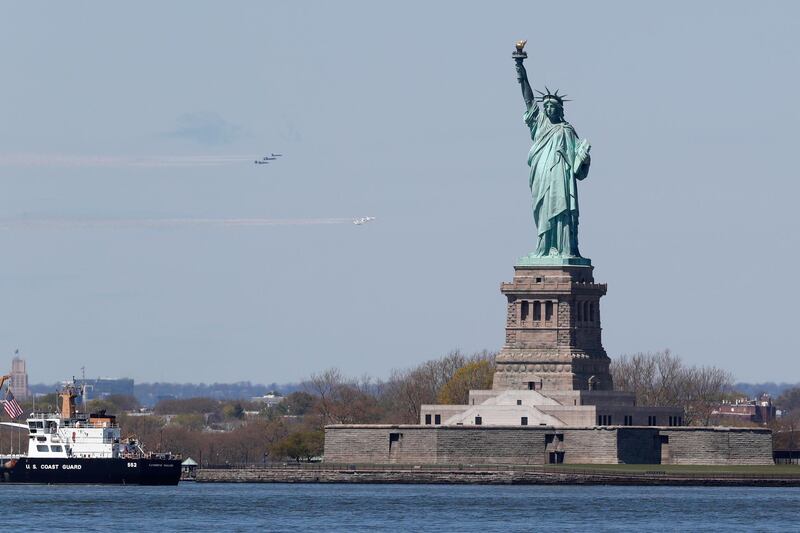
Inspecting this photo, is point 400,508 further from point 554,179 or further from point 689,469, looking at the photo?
point 554,179

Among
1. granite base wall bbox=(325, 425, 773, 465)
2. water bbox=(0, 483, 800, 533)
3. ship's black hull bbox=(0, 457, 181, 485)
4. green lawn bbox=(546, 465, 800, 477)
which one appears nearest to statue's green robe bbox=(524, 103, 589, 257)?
granite base wall bbox=(325, 425, 773, 465)

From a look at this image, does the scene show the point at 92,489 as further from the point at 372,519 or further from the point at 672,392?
the point at 672,392

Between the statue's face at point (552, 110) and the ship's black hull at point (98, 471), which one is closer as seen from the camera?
the ship's black hull at point (98, 471)

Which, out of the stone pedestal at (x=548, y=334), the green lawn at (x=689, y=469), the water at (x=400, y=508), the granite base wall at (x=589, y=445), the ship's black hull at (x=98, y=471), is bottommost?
the water at (x=400, y=508)

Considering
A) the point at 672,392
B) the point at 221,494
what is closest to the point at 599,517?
the point at 221,494

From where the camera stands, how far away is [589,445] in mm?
156375

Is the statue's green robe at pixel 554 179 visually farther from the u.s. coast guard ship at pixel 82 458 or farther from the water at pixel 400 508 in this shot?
the u.s. coast guard ship at pixel 82 458

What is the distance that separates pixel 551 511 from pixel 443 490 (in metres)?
19.6

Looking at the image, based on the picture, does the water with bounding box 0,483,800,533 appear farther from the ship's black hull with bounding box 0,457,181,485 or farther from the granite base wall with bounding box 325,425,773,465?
the granite base wall with bounding box 325,425,773,465

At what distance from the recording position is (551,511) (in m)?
128

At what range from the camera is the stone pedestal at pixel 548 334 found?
6314 inches

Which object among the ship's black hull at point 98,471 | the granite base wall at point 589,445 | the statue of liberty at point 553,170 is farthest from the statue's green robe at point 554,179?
the ship's black hull at point 98,471

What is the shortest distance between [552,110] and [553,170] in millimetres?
3461

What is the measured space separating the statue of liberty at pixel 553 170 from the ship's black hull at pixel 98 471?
25.5 meters
